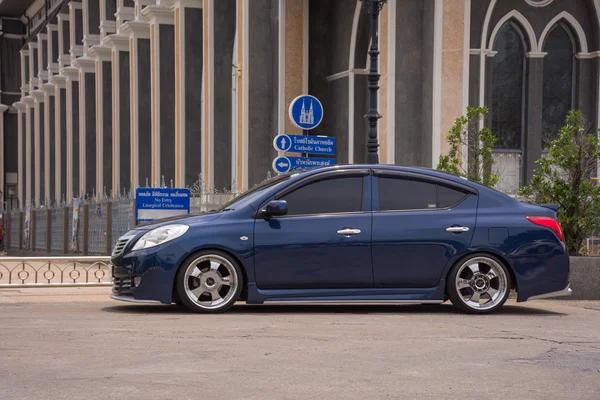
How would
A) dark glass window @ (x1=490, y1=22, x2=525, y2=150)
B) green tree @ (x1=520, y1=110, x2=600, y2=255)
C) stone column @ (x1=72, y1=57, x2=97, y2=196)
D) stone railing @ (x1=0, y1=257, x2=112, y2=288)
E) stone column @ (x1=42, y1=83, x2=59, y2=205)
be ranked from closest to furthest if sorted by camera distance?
green tree @ (x1=520, y1=110, x2=600, y2=255) < stone railing @ (x1=0, y1=257, x2=112, y2=288) < dark glass window @ (x1=490, y1=22, x2=525, y2=150) < stone column @ (x1=72, y1=57, x2=97, y2=196) < stone column @ (x1=42, y1=83, x2=59, y2=205)

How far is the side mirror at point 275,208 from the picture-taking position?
35.6 feet

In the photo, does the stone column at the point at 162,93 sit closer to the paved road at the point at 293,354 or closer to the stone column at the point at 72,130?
the stone column at the point at 72,130

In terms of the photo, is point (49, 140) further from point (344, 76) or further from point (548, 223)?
point (548, 223)

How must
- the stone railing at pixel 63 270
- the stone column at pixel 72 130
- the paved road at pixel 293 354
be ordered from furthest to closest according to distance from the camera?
the stone column at pixel 72 130, the stone railing at pixel 63 270, the paved road at pixel 293 354

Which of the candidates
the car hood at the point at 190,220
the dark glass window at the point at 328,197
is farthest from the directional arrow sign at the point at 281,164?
the car hood at the point at 190,220

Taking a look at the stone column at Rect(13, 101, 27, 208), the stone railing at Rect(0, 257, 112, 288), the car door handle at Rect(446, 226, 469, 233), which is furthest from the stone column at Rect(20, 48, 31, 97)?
the car door handle at Rect(446, 226, 469, 233)

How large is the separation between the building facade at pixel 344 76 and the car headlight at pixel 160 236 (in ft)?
26.8

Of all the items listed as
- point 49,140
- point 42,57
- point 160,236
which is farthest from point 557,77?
point 42,57

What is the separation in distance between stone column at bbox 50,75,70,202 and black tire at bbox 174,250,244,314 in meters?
48.7

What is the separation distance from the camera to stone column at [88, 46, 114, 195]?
160 ft

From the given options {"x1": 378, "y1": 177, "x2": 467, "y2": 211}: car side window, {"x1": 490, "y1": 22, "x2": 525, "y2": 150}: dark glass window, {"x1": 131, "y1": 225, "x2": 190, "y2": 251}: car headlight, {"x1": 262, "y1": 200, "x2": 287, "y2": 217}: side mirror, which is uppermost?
{"x1": 490, "y1": 22, "x2": 525, "y2": 150}: dark glass window

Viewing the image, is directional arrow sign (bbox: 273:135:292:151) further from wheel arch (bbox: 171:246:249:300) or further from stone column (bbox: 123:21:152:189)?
stone column (bbox: 123:21:152:189)

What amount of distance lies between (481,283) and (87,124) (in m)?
43.9

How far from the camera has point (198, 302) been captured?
1079 centimetres
